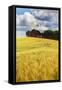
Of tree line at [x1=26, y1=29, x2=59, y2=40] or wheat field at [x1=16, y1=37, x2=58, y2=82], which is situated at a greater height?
tree line at [x1=26, y1=29, x2=59, y2=40]

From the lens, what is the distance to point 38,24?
5.68 metres

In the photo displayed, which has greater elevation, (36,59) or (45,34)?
(45,34)

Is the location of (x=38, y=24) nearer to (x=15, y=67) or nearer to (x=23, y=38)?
(x=23, y=38)

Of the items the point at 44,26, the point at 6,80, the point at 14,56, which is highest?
the point at 44,26

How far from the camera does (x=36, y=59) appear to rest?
18.6ft

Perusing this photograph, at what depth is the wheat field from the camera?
554 cm

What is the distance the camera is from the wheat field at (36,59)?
5539 mm

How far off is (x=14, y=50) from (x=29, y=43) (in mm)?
301

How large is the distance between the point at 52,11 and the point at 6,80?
141 cm

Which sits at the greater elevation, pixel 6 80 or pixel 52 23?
pixel 52 23

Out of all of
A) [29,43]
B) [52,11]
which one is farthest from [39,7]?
[29,43]

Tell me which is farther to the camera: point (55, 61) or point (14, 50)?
point (55, 61)

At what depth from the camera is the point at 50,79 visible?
5789 millimetres

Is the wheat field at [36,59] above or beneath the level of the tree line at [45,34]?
beneath
